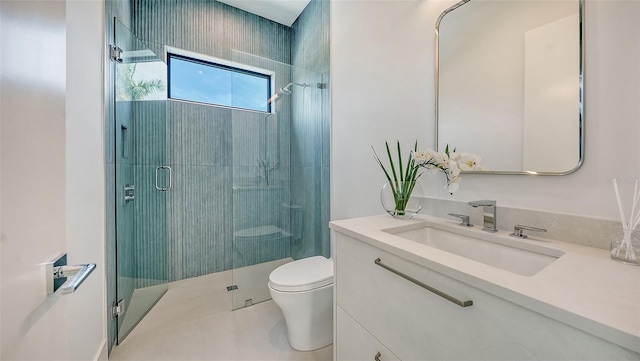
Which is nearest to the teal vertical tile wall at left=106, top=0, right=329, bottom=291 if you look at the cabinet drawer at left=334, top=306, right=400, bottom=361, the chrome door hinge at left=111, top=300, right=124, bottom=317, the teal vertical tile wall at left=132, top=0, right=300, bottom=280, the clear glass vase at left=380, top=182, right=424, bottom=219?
the teal vertical tile wall at left=132, top=0, right=300, bottom=280

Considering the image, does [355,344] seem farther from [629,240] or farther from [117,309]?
[117,309]

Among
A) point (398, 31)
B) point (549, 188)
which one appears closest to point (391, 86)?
point (398, 31)

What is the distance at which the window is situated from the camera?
2332 mm

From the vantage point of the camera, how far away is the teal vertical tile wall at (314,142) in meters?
2.31

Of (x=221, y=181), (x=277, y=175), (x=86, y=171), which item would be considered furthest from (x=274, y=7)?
(x=86, y=171)

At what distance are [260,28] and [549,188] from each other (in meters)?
3.03

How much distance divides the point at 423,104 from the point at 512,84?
42 cm

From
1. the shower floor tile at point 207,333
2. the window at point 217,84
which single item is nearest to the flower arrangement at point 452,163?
the shower floor tile at point 207,333

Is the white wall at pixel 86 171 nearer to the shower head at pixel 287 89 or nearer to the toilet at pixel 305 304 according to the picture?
the toilet at pixel 305 304

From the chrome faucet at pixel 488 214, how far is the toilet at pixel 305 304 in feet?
3.10

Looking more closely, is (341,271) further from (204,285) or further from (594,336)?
(204,285)

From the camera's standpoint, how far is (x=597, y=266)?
0.67 meters

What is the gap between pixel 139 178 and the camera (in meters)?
2.20

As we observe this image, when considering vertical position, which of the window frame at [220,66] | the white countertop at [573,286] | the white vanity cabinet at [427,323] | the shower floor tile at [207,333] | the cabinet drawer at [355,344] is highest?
the window frame at [220,66]
